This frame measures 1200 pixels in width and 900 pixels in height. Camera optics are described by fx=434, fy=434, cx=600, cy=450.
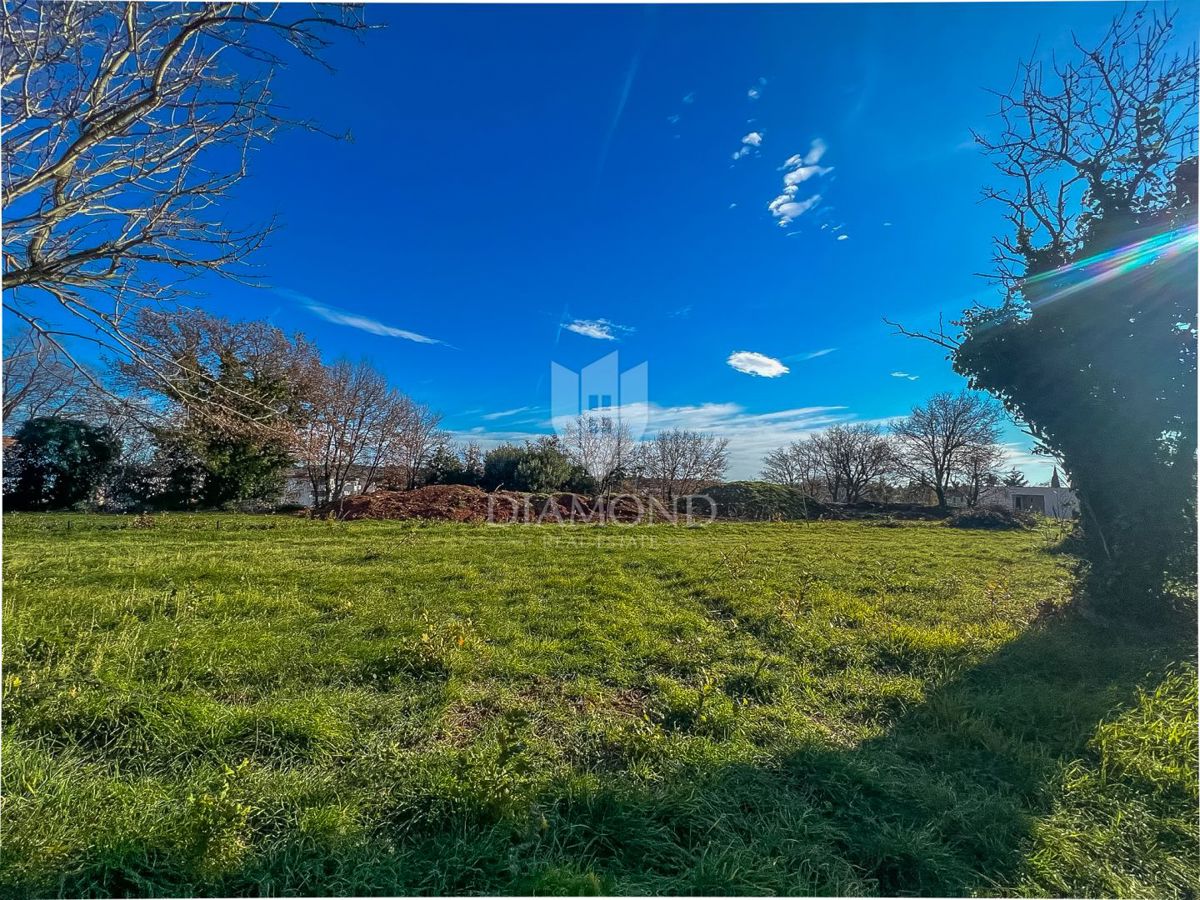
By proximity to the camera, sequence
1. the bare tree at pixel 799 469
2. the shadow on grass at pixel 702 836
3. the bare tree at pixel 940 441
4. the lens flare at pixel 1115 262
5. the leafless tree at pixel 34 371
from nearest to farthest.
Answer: the shadow on grass at pixel 702 836 < the lens flare at pixel 1115 262 < the leafless tree at pixel 34 371 < the bare tree at pixel 940 441 < the bare tree at pixel 799 469

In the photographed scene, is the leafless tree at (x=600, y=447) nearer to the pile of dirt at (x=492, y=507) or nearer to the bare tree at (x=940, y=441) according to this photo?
the pile of dirt at (x=492, y=507)

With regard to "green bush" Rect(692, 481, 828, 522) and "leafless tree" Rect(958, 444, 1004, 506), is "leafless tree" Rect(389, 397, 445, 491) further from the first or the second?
"leafless tree" Rect(958, 444, 1004, 506)

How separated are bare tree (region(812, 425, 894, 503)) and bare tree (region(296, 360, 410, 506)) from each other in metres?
15.1

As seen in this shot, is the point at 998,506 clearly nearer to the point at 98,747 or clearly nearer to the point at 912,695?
the point at 912,695

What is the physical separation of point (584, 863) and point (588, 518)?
11507mm

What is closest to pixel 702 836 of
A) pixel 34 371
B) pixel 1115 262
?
pixel 1115 262

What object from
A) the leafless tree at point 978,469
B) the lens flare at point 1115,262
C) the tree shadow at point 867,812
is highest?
the lens flare at point 1115,262

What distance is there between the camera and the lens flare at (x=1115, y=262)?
335cm

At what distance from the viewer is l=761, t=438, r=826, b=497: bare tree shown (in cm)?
1600

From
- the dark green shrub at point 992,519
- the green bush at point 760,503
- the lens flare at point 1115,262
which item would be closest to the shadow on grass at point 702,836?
the lens flare at point 1115,262

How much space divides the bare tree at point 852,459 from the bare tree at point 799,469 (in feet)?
0.67

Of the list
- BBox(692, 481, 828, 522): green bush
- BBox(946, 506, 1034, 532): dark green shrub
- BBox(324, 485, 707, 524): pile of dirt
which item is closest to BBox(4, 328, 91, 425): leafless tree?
BBox(324, 485, 707, 524): pile of dirt

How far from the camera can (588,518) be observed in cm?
1304

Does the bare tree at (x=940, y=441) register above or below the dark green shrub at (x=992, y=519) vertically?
above
